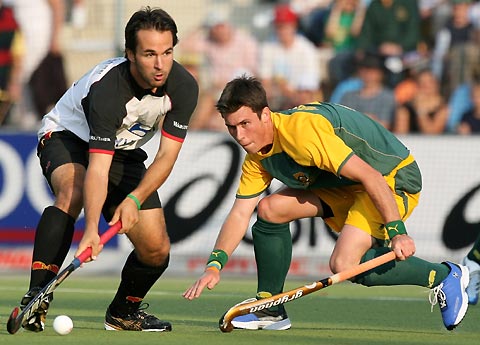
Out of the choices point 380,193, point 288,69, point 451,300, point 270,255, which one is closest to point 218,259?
point 270,255

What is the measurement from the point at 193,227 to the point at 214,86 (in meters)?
1.60

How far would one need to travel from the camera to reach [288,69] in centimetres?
1109

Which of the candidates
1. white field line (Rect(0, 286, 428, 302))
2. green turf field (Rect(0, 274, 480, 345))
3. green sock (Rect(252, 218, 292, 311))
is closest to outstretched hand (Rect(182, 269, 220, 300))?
green turf field (Rect(0, 274, 480, 345))

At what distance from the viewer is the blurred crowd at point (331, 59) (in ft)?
35.1

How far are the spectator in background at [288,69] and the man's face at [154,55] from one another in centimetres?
554

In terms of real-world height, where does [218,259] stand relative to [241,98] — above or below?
below

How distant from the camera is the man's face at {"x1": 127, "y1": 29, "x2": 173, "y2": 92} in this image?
5.37m

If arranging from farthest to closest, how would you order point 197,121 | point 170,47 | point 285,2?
point 285,2
point 197,121
point 170,47

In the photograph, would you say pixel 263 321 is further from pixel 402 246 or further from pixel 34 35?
pixel 34 35

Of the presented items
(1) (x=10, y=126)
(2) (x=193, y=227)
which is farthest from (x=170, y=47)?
(1) (x=10, y=126)

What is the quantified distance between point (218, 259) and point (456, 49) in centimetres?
605

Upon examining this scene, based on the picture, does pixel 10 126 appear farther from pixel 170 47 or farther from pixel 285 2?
pixel 170 47

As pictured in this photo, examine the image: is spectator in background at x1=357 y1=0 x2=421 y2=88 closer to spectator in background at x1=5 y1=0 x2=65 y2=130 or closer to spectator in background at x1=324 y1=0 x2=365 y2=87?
spectator in background at x1=324 y1=0 x2=365 y2=87

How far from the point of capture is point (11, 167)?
32.9 feet
